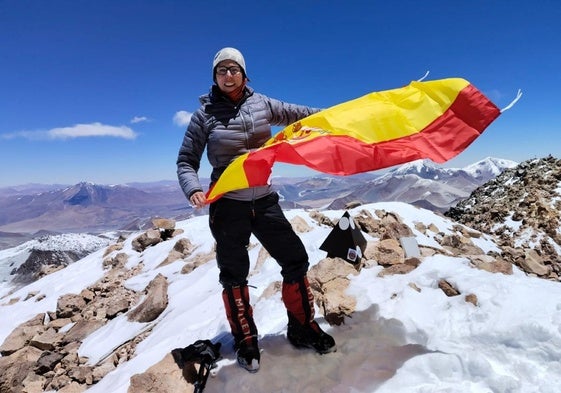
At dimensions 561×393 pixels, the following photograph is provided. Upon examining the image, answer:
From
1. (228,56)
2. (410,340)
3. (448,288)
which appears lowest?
(410,340)

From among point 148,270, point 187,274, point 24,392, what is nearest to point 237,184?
point 24,392

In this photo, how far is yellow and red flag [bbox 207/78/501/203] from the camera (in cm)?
390

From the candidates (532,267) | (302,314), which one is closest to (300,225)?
(532,267)

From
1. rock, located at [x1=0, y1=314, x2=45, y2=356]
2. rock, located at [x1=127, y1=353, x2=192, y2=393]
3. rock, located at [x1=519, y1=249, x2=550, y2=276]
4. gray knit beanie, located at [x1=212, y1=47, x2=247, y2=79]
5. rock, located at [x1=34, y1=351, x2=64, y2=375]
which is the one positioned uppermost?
gray knit beanie, located at [x1=212, y1=47, x2=247, y2=79]

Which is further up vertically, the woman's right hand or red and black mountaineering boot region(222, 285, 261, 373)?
the woman's right hand

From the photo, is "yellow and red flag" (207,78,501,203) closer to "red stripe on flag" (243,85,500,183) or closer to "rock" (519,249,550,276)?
"red stripe on flag" (243,85,500,183)

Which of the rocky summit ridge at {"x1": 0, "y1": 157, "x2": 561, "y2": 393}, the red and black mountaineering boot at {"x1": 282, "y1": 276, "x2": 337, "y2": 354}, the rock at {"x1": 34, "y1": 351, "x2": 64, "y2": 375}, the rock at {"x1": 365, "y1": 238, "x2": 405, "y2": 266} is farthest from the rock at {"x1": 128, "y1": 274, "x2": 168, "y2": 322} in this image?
the rock at {"x1": 365, "y1": 238, "x2": 405, "y2": 266}

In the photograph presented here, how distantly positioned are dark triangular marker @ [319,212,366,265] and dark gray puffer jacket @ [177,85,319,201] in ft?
9.72

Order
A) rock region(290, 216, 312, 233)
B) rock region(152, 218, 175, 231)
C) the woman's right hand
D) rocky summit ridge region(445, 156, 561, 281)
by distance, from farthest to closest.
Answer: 1. rock region(152, 218, 175, 231)
2. rocky summit ridge region(445, 156, 561, 281)
3. rock region(290, 216, 312, 233)
4. the woman's right hand

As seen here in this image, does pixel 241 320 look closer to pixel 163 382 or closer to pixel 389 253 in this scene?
pixel 163 382

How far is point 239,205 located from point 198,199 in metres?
0.48

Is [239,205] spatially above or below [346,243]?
above

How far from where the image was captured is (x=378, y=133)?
4.44m

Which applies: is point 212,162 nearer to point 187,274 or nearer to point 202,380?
point 202,380
